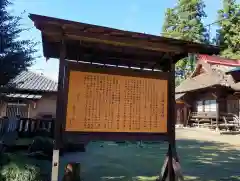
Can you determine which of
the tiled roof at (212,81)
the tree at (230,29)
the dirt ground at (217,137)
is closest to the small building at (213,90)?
the tiled roof at (212,81)

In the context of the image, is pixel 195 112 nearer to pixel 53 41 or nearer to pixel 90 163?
pixel 90 163

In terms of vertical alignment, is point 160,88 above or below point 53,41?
below

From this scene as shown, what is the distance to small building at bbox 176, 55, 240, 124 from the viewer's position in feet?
66.0

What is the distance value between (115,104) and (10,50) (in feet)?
13.4

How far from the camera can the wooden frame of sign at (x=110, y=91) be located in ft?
14.4

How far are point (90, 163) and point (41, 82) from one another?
808 centimetres

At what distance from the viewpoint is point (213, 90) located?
20750 millimetres

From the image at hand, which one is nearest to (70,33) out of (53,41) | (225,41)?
(53,41)

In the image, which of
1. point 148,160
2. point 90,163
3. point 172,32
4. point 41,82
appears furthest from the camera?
point 172,32

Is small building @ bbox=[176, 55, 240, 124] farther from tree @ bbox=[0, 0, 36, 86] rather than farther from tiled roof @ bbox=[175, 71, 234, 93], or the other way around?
tree @ bbox=[0, 0, 36, 86]

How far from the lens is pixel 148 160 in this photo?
27.8 ft

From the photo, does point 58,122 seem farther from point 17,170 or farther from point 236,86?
point 236,86

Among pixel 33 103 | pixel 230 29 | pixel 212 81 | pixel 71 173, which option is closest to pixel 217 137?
pixel 212 81

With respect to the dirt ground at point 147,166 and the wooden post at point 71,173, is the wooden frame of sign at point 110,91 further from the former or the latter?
the dirt ground at point 147,166
